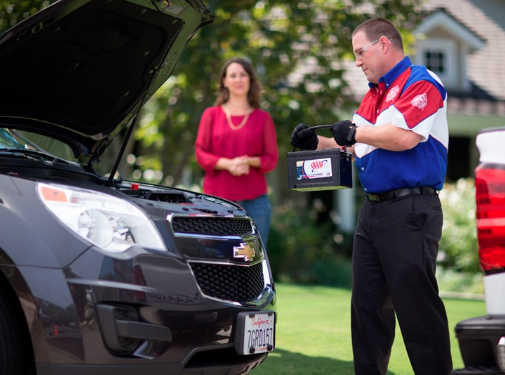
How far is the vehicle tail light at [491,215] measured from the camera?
2.98m

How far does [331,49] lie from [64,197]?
9107 mm

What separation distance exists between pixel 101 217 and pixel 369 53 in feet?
5.70

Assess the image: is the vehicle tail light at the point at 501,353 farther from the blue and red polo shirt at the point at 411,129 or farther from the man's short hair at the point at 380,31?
the man's short hair at the point at 380,31

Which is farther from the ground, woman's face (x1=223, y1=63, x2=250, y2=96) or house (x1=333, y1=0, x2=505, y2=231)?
house (x1=333, y1=0, x2=505, y2=231)

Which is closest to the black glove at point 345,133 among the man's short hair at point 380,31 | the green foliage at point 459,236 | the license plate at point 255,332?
the man's short hair at point 380,31

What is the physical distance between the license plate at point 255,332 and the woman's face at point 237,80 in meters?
2.51

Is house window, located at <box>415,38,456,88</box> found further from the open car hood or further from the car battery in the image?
the car battery

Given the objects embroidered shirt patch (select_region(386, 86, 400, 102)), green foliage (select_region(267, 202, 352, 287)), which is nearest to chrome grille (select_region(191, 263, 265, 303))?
embroidered shirt patch (select_region(386, 86, 400, 102))

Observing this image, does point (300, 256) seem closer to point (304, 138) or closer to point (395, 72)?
point (304, 138)

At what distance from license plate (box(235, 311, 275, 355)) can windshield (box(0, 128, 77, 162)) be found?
148 cm

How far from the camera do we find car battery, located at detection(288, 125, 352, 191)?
14.4ft

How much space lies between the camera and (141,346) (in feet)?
11.6

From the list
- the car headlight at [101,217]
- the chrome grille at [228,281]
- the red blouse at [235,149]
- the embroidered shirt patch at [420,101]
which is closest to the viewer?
the car headlight at [101,217]

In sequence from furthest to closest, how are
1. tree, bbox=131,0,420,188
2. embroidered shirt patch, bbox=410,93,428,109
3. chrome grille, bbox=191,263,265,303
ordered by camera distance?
tree, bbox=131,0,420,188
embroidered shirt patch, bbox=410,93,428,109
chrome grille, bbox=191,263,265,303
